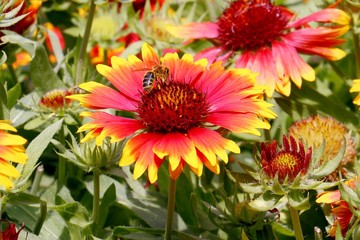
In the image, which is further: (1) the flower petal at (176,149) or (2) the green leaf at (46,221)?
(2) the green leaf at (46,221)

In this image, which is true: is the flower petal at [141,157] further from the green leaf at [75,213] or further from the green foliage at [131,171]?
the green leaf at [75,213]

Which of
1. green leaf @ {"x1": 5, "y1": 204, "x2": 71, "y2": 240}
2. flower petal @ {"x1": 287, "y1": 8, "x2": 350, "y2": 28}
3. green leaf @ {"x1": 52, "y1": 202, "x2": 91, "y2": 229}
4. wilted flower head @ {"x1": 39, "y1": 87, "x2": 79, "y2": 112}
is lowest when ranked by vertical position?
green leaf @ {"x1": 5, "y1": 204, "x2": 71, "y2": 240}

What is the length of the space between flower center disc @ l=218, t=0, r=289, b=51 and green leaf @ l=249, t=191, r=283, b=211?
0.57m

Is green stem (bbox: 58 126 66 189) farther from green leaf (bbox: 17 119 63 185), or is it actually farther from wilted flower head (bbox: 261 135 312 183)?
wilted flower head (bbox: 261 135 312 183)

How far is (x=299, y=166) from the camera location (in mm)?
1129

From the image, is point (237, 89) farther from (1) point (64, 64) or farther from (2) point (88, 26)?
(1) point (64, 64)

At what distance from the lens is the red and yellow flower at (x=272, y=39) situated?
5.09 ft

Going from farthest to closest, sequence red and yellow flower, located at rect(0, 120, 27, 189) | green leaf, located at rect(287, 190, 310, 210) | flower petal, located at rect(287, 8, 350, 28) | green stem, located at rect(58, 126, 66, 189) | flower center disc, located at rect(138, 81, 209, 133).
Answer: flower petal, located at rect(287, 8, 350, 28) → green stem, located at rect(58, 126, 66, 189) → flower center disc, located at rect(138, 81, 209, 133) → green leaf, located at rect(287, 190, 310, 210) → red and yellow flower, located at rect(0, 120, 27, 189)

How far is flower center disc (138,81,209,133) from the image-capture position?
3.95 feet

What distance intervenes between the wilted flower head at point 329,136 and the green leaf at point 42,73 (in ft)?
1.68

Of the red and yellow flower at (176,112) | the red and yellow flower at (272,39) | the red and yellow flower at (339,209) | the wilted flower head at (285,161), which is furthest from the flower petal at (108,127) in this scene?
the red and yellow flower at (272,39)

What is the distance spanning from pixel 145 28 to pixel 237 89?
0.72 metres

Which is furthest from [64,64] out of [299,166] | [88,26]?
[299,166]

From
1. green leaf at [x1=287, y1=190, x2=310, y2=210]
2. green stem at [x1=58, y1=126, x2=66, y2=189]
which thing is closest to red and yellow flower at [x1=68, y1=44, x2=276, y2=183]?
green leaf at [x1=287, y1=190, x2=310, y2=210]
